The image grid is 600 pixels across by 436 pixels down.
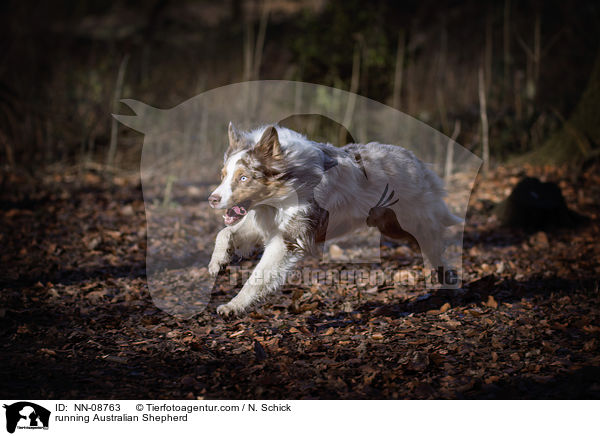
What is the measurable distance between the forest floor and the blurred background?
321 centimetres

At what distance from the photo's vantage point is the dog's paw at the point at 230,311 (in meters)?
4.46

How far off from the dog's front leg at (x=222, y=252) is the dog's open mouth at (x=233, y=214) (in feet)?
1.44

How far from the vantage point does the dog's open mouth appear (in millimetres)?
4121

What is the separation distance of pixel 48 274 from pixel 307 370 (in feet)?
11.9

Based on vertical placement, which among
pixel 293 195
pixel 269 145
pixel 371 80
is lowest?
pixel 293 195

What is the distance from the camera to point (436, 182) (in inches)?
210

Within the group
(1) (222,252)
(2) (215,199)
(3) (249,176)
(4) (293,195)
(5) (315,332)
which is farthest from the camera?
(1) (222,252)

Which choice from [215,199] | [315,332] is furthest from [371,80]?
[215,199]

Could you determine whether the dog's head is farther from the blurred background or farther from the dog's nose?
the blurred background

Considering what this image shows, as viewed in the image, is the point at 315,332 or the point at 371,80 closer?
the point at 315,332

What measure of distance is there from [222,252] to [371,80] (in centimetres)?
732
